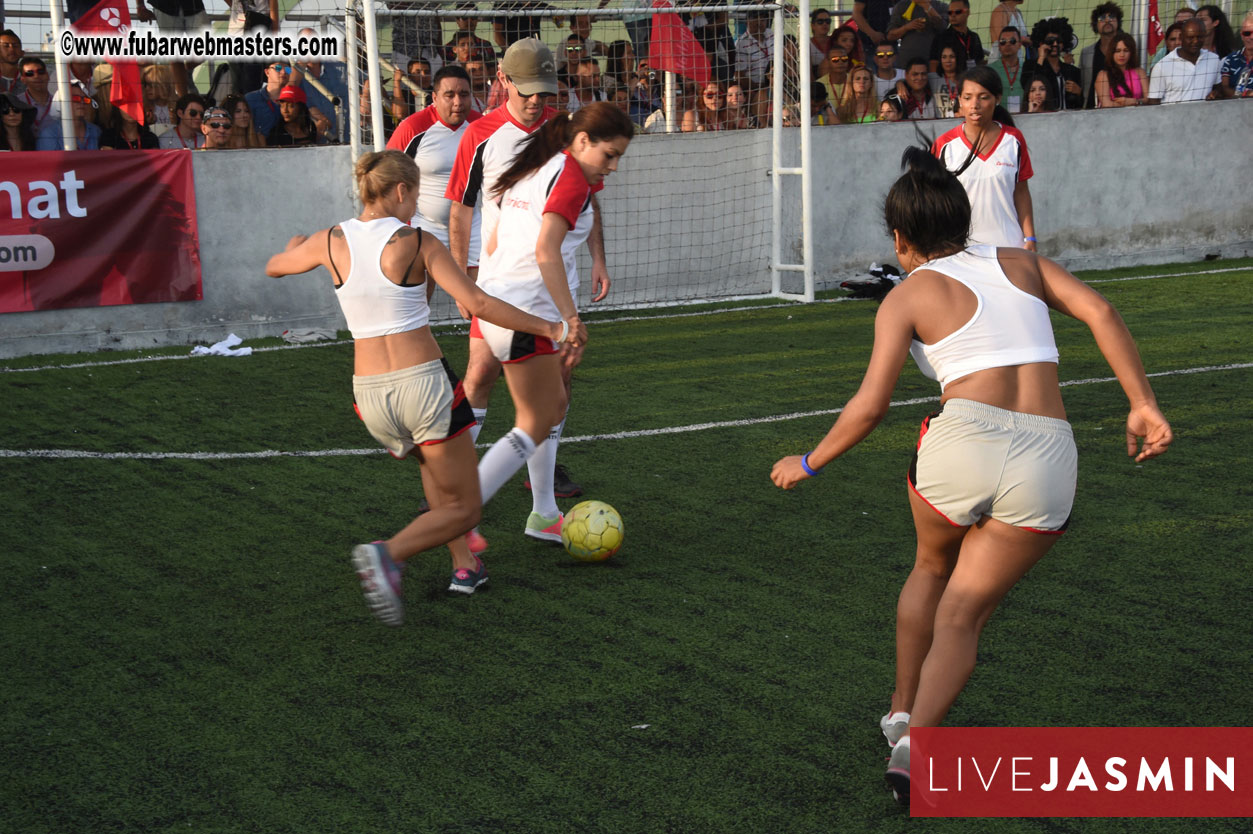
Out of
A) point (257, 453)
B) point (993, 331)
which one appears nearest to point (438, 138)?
point (257, 453)

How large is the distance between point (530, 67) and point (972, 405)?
3.53 m

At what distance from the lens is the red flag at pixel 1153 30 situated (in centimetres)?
1566

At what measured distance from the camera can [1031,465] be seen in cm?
319

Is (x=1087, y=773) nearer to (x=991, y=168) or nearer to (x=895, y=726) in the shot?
(x=895, y=726)

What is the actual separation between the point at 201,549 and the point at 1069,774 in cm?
380

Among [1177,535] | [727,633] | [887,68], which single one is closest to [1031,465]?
[727,633]

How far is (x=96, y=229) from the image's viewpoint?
10.4 m

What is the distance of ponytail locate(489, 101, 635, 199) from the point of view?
203 inches

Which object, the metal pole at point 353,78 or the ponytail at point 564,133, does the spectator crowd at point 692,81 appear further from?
the ponytail at point 564,133

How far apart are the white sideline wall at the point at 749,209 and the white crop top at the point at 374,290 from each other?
6.81 meters

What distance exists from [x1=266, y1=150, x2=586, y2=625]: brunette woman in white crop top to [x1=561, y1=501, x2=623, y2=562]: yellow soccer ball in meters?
0.74

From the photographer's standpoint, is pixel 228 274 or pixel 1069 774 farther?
pixel 228 274

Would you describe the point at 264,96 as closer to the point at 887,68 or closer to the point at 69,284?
the point at 69,284

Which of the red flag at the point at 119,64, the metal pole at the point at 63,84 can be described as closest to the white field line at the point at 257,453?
the metal pole at the point at 63,84
